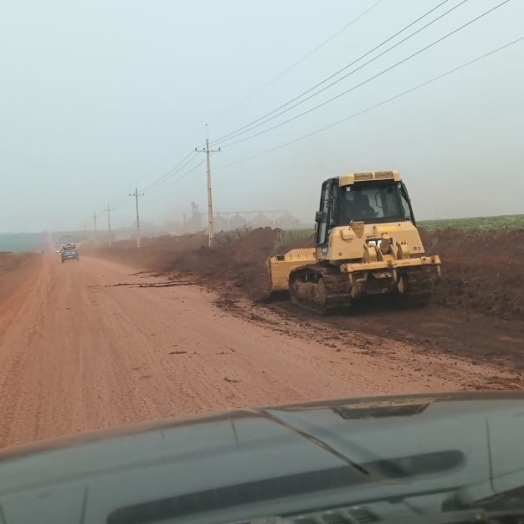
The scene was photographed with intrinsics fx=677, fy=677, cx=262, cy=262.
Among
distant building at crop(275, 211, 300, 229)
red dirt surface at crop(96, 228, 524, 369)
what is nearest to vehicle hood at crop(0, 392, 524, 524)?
red dirt surface at crop(96, 228, 524, 369)

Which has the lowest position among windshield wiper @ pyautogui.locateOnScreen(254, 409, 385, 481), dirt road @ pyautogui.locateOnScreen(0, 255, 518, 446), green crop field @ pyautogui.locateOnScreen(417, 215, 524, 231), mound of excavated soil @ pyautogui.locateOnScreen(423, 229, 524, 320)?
dirt road @ pyautogui.locateOnScreen(0, 255, 518, 446)

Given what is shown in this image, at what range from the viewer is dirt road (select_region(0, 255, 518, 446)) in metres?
7.26

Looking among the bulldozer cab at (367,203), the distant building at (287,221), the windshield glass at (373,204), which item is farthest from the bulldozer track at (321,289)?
the distant building at (287,221)

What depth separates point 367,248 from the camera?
14656 mm

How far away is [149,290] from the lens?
2408cm

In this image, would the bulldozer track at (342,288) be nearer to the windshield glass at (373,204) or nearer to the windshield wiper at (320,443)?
the windshield glass at (373,204)

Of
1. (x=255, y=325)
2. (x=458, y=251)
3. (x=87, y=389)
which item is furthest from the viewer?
(x=458, y=251)

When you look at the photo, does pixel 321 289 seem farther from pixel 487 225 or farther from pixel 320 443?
pixel 487 225

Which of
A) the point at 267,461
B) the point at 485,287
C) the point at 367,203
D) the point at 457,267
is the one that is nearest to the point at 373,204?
the point at 367,203

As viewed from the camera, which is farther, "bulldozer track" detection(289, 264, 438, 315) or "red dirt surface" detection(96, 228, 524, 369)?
"bulldozer track" detection(289, 264, 438, 315)

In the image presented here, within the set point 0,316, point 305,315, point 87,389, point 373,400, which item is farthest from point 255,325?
point 373,400

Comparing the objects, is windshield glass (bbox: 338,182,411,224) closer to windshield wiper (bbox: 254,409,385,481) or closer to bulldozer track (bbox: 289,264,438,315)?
bulldozer track (bbox: 289,264,438,315)

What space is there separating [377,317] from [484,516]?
41.3ft

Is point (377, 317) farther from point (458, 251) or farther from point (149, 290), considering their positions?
point (458, 251)
